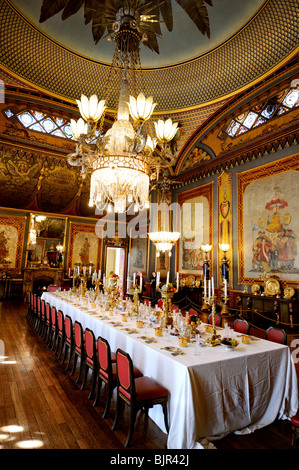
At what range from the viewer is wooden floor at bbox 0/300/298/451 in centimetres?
263

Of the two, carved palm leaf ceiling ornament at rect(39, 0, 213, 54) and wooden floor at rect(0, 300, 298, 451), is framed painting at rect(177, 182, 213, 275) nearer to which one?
carved palm leaf ceiling ornament at rect(39, 0, 213, 54)

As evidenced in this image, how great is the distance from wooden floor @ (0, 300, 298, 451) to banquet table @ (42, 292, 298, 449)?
18cm

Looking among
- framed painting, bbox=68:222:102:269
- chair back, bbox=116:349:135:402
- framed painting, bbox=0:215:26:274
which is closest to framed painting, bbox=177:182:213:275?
framed painting, bbox=68:222:102:269

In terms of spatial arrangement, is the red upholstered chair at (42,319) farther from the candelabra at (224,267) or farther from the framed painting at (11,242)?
the framed painting at (11,242)

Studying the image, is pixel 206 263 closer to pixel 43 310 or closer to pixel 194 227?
pixel 194 227

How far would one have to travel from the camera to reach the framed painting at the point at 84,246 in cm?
1488

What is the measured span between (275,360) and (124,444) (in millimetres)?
2086

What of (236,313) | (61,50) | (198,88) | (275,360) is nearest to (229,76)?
(198,88)

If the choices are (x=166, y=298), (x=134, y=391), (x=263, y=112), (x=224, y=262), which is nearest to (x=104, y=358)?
(x=134, y=391)

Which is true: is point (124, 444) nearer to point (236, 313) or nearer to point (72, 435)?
point (72, 435)

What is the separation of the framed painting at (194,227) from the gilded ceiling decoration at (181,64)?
3.85 m

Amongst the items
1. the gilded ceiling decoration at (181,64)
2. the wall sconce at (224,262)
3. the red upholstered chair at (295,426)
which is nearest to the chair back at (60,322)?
the red upholstered chair at (295,426)

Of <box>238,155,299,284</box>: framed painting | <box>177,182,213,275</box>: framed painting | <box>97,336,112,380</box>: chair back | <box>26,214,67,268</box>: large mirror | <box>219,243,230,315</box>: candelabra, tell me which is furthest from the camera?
<box>26,214,67,268</box>: large mirror

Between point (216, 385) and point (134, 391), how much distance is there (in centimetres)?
89
